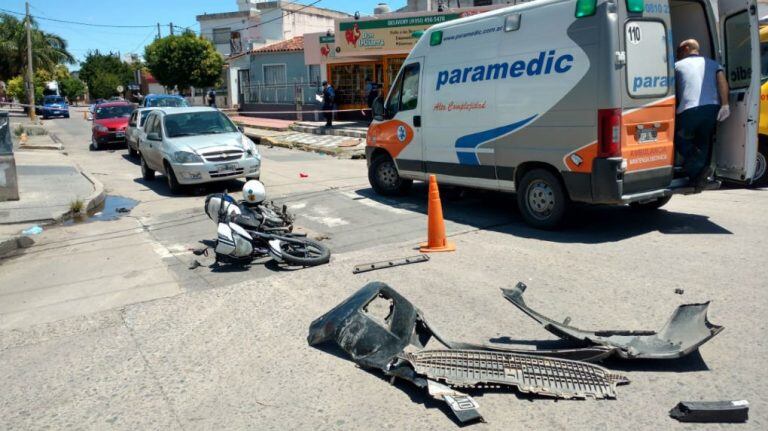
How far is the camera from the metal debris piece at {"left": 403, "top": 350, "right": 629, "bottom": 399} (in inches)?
147

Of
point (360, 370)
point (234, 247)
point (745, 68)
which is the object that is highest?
point (745, 68)

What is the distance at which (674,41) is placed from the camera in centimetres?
832

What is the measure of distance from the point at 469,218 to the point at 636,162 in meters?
2.52

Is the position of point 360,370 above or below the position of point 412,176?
below

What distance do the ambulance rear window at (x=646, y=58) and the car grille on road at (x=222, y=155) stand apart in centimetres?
764

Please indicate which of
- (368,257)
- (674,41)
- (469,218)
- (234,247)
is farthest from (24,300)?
(674,41)

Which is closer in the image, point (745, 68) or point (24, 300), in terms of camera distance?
point (24, 300)

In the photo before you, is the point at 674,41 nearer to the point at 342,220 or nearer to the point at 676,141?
A: the point at 676,141

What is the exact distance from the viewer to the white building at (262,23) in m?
50.8

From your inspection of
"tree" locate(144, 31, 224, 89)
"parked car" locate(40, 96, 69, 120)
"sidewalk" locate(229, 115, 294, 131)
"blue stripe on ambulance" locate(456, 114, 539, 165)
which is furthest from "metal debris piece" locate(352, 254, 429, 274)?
"parked car" locate(40, 96, 69, 120)

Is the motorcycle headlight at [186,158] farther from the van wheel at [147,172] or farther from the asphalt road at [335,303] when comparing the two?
the van wheel at [147,172]

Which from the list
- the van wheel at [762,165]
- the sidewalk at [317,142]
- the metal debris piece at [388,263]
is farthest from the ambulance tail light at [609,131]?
the sidewalk at [317,142]

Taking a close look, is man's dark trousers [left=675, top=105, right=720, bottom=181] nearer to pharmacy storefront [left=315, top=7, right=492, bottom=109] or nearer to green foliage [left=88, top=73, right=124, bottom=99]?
pharmacy storefront [left=315, top=7, right=492, bottom=109]

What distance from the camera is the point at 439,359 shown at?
4035 millimetres
